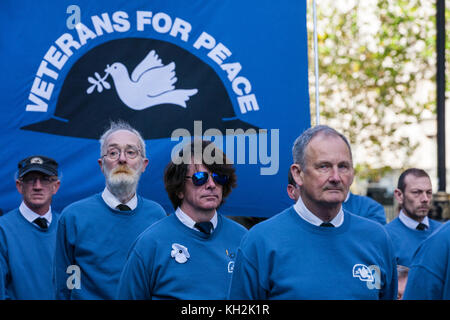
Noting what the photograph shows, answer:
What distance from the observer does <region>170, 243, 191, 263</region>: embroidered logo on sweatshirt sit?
12.6ft

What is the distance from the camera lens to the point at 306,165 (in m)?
3.38

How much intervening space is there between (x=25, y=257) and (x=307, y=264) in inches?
106

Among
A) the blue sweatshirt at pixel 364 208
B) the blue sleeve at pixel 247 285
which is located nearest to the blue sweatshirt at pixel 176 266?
the blue sleeve at pixel 247 285

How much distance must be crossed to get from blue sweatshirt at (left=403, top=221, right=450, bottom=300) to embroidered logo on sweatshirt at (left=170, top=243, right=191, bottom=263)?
4.03 feet

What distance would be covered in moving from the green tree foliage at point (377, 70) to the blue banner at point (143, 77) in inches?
438

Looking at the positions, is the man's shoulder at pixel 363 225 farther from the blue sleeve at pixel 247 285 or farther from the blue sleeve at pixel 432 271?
the blue sleeve at pixel 247 285

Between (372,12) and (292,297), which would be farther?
(372,12)

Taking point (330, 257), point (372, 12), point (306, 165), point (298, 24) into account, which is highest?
point (372, 12)

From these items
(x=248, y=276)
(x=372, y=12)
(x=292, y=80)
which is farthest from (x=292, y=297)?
(x=372, y=12)

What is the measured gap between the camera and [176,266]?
3.82 meters

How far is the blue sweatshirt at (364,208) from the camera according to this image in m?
6.24
